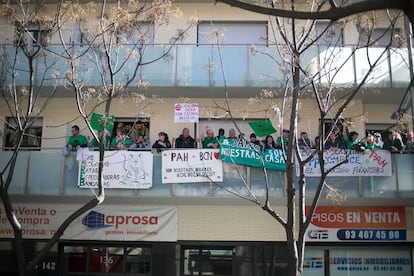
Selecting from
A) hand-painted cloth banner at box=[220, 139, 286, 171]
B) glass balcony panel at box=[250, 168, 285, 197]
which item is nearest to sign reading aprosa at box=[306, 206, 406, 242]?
glass balcony panel at box=[250, 168, 285, 197]

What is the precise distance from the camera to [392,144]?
677 inches

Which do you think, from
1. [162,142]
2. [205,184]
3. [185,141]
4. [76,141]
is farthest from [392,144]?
[76,141]

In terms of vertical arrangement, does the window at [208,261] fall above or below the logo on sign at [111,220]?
below

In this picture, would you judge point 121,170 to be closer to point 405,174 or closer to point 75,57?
point 75,57

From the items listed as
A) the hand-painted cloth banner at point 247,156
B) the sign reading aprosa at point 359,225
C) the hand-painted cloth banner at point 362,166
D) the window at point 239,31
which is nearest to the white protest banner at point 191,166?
the hand-painted cloth banner at point 247,156

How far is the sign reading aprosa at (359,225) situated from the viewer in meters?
17.6

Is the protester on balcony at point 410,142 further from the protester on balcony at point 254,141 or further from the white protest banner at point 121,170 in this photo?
the white protest banner at point 121,170

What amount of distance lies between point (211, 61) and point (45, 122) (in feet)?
20.5

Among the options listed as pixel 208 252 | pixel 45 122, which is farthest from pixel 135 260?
pixel 45 122

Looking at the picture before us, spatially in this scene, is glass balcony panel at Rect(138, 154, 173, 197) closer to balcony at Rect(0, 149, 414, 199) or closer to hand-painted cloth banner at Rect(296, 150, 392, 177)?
balcony at Rect(0, 149, 414, 199)

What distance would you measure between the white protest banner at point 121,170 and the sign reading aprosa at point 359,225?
17.0 feet

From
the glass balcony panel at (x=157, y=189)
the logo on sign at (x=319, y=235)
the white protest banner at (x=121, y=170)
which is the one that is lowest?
the logo on sign at (x=319, y=235)

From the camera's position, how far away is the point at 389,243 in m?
17.8

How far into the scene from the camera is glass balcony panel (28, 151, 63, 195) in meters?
17.0
